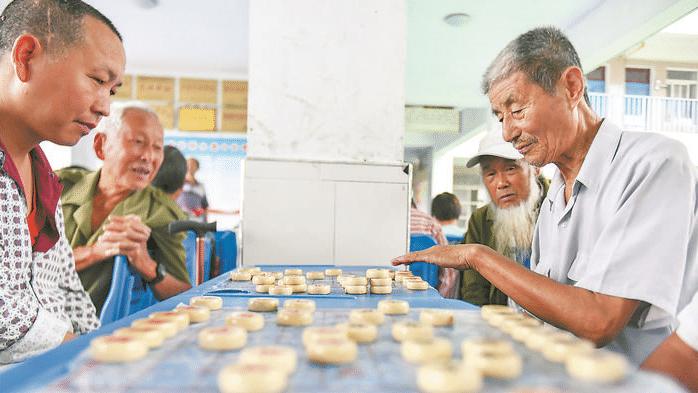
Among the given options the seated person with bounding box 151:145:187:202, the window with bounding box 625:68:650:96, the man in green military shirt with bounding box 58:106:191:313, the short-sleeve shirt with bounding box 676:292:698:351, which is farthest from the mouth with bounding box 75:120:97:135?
the window with bounding box 625:68:650:96

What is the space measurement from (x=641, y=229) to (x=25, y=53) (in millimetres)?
1315

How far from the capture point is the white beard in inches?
96.8

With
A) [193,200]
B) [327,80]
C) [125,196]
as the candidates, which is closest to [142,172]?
[125,196]

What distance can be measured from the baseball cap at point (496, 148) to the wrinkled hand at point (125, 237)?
1.58m

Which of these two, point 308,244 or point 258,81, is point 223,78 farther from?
point 308,244

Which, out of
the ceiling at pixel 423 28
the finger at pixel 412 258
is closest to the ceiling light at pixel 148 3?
the ceiling at pixel 423 28

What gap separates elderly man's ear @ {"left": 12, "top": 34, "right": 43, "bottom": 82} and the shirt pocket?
1.31 m

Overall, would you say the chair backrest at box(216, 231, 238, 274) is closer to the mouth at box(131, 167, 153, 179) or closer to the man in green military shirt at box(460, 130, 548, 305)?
the mouth at box(131, 167, 153, 179)

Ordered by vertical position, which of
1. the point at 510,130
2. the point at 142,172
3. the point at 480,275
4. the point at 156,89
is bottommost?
the point at 480,275

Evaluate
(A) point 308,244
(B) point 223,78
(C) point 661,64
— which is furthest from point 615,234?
(C) point 661,64

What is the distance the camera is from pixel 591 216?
3.80 feet

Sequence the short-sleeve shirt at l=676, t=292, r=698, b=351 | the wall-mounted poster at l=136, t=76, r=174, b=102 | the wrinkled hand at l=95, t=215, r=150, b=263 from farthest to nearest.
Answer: the wall-mounted poster at l=136, t=76, r=174, b=102, the wrinkled hand at l=95, t=215, r=150, b=263, the short-sleeve shirt at l=676, t=292, r=698, b=351

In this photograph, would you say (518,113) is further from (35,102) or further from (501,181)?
(501,181)

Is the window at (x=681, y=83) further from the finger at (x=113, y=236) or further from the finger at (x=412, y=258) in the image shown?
the finger at (x=113, y=236)
